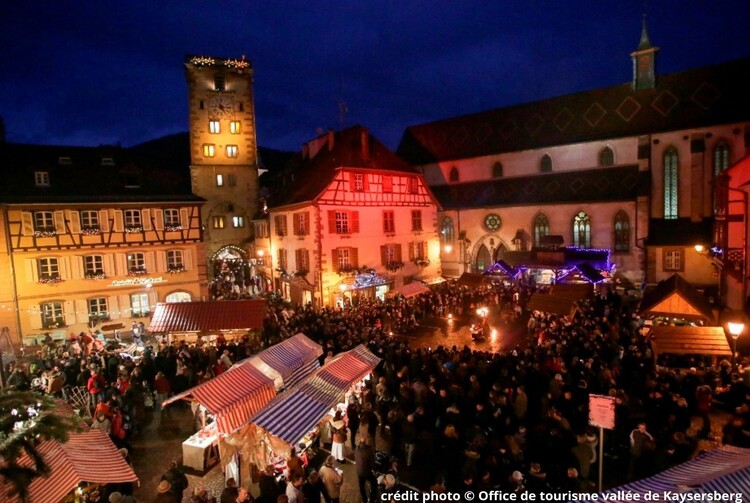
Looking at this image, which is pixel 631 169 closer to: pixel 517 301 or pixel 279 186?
pixel 517 301

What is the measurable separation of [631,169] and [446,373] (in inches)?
1057

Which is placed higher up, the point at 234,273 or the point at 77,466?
the point at 234,273

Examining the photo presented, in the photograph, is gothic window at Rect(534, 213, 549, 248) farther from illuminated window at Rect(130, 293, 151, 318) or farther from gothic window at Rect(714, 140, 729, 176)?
illuminated window at Rect(130, 293, 151, 318)

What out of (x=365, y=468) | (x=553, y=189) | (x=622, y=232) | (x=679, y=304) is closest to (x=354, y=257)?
(x=679, y=304)

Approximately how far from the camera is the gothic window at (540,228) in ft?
110

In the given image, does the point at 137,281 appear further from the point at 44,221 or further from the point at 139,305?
the point at 44,221

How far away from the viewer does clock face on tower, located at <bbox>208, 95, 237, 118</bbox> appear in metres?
32.9

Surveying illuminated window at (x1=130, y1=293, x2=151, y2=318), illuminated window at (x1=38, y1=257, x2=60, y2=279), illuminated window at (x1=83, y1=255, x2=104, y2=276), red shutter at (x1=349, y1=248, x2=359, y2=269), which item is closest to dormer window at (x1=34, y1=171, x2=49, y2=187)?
illuminated window at (x1=38, y1=257, x2=60, y2=279)

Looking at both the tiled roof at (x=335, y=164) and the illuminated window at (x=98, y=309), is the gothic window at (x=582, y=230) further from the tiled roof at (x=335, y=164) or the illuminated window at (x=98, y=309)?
the illuminated window at (x=98, y=309)

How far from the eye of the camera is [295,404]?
30.0 ft

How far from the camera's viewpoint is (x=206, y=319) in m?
18.1

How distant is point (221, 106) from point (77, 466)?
30055 millimetres

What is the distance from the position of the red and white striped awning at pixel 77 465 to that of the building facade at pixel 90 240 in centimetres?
1741

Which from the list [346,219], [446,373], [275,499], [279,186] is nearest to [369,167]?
[346,219]
